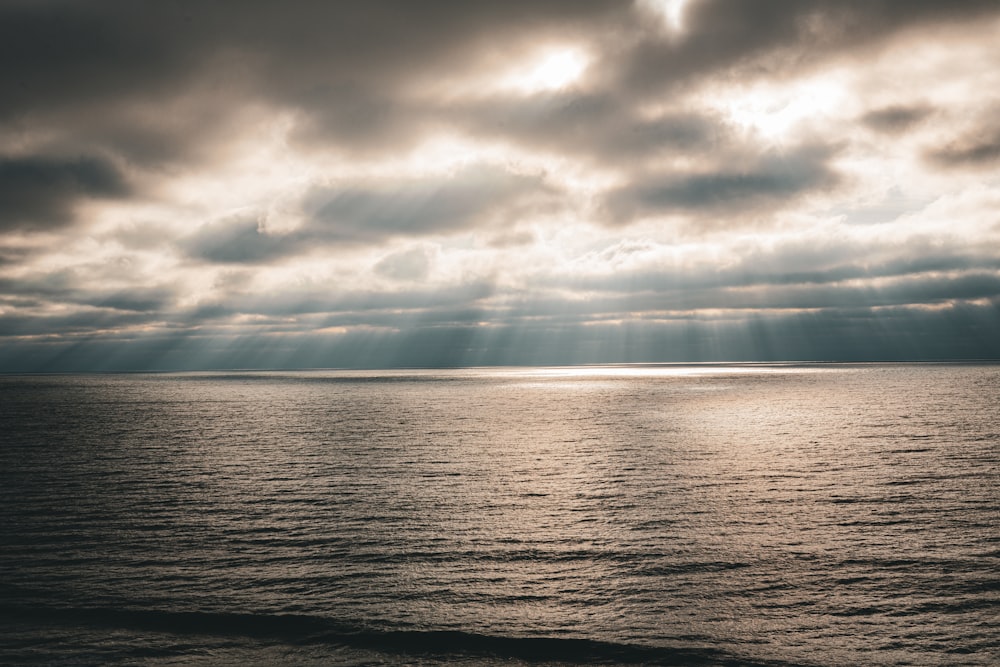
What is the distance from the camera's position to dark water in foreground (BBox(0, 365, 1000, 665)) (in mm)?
21562

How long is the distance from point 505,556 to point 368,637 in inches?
407

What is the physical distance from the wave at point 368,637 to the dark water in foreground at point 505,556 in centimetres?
10

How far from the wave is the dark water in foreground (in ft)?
0.32

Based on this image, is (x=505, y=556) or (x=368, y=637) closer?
(x=368, y=637)

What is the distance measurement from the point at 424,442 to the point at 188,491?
33.6m

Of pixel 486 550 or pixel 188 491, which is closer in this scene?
pixel 486 550

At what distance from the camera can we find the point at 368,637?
72.6 ft

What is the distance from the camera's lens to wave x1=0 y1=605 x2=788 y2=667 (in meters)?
20.5

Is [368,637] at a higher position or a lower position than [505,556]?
higher

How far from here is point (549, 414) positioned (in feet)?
422

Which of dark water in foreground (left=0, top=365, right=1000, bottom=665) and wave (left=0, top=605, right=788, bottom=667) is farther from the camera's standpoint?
dark water in foreground (left=0, top=365, right=1000, bottom=665)

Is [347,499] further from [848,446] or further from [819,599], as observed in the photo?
[848,446]

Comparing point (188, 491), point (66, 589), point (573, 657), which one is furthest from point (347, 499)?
point (573, 657)

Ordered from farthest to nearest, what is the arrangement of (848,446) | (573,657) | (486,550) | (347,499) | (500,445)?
(500,445) < (848,446) < (347,499) < (486,550) < (573,657)
